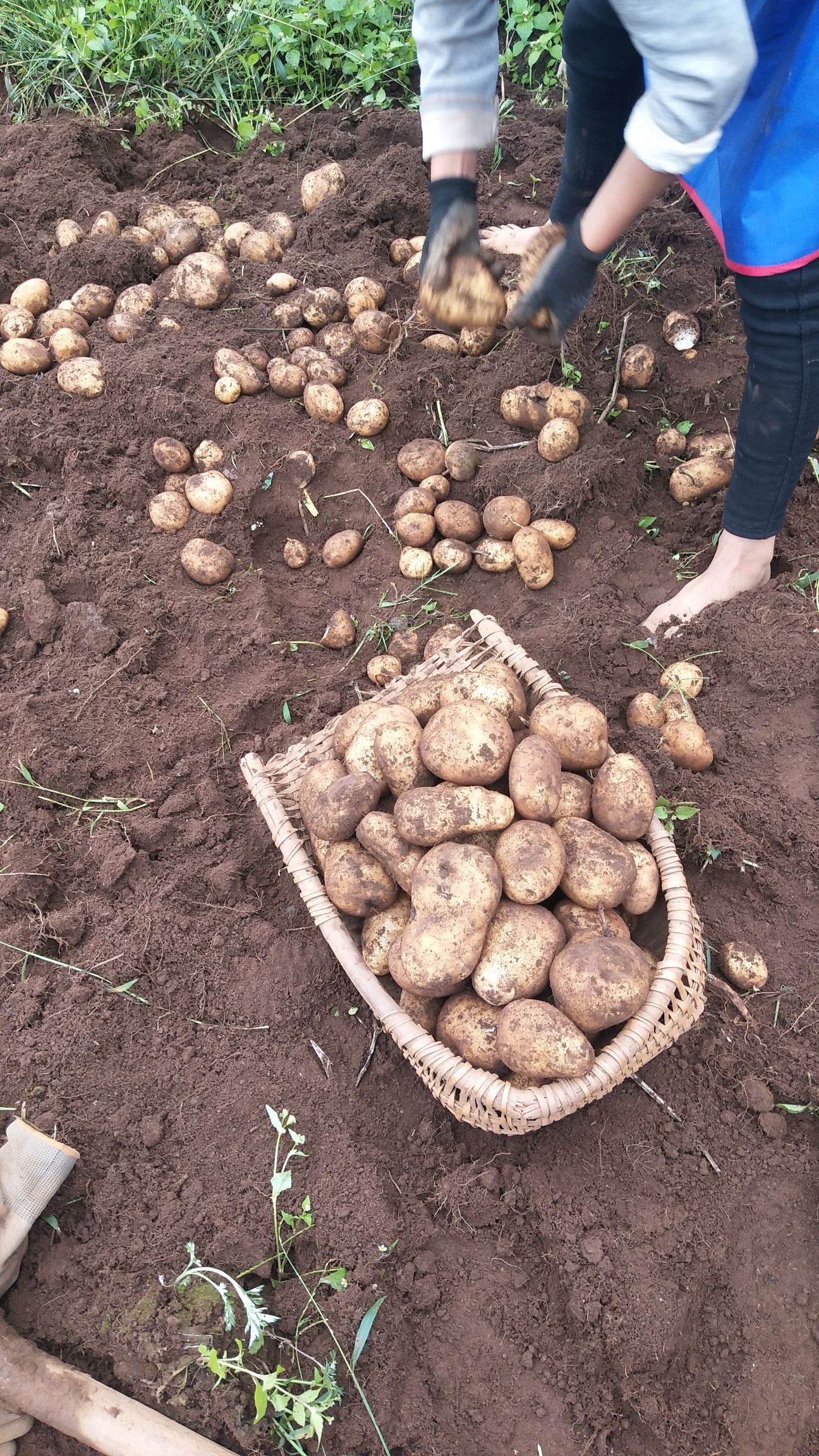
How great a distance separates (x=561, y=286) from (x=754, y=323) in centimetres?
51

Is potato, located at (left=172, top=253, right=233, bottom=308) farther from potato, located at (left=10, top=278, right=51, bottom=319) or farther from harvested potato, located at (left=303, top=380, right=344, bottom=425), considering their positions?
harvested potato, located at (left=303, top=380, right=344, bottom=425)

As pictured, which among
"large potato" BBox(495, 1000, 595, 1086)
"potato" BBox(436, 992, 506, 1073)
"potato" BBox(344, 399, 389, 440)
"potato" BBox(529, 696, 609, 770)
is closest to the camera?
"large potato" BBox(495, 1000, 595, 1086)

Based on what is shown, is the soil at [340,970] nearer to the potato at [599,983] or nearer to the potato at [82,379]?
the potato at [82,379]

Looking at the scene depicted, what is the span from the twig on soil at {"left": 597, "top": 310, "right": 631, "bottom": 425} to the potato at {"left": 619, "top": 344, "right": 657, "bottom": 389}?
18 mm

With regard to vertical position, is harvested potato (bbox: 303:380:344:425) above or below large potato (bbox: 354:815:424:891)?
above

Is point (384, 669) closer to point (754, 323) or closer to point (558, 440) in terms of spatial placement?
point (558, 440)

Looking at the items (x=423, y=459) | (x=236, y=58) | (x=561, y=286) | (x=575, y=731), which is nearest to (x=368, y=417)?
(x=423, y=459)

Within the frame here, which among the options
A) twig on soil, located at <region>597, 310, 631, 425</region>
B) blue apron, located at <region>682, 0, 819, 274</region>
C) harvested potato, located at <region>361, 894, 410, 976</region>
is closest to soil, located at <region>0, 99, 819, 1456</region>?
twig on soil, located at <region>597, 310, 631, 425</region>

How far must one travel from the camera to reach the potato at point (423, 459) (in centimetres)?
310

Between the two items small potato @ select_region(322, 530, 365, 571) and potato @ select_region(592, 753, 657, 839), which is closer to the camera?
potato @ select_region(592, 753, 657, 839)

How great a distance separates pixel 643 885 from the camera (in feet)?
6.61

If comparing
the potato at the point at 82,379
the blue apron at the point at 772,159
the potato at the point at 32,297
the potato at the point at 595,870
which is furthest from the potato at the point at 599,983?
the potato at the point at 32,297

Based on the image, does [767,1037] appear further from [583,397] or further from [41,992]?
[583,397]

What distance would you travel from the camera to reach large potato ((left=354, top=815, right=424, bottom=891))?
2.05 meters
